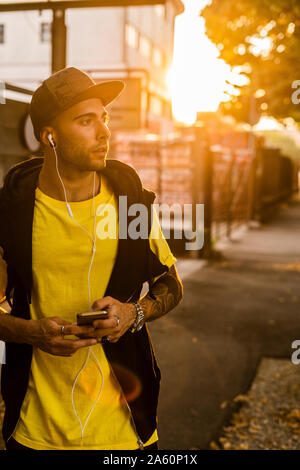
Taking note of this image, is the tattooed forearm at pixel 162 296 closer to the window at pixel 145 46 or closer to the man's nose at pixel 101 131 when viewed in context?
the man's nose at pixel 101 131

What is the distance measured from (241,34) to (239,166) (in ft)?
14.9

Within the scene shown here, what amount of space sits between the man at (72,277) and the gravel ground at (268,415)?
7.32ft

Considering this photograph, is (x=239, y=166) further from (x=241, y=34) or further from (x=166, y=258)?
(x=166, y=258)

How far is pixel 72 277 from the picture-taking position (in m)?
2.11

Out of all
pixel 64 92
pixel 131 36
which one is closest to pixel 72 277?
pixel 64 92

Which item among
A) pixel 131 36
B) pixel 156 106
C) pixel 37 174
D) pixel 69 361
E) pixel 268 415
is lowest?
pixel 268 415

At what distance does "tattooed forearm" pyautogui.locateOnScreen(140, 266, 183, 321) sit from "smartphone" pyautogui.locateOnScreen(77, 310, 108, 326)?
11.6 inches

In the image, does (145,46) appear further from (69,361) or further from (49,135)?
(69,361)

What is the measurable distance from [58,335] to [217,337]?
5.05m

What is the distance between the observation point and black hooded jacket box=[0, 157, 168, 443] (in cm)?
207

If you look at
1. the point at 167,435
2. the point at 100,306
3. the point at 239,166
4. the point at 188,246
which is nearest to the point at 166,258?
the point at 100,306

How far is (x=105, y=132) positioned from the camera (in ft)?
6.77
